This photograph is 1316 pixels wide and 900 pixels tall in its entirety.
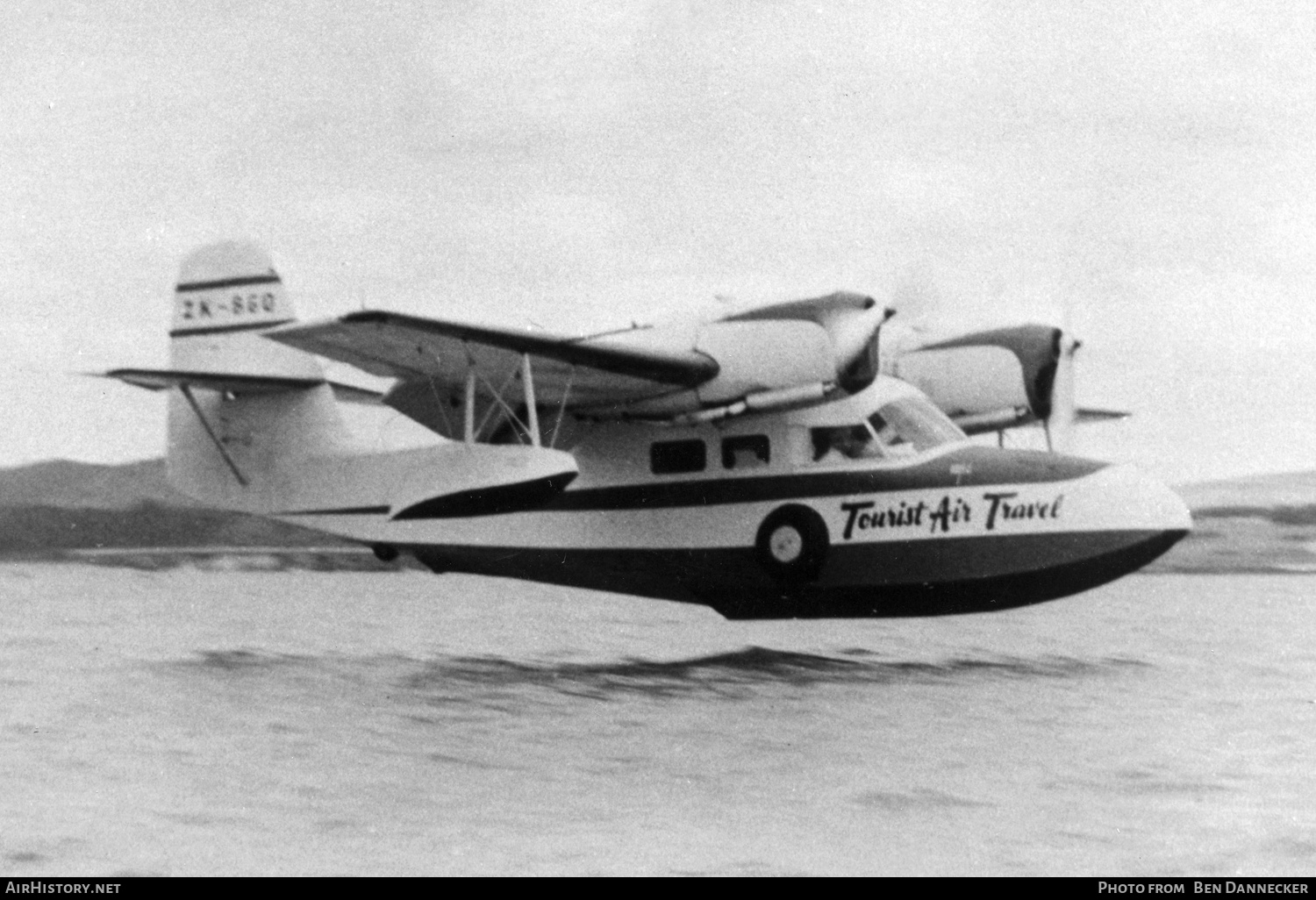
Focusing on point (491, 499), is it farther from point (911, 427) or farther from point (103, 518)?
point (103, 518)

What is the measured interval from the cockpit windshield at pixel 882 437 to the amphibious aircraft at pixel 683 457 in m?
0.02

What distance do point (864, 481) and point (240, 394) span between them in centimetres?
707

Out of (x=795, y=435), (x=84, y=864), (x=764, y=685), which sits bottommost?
(x=764, y=685)

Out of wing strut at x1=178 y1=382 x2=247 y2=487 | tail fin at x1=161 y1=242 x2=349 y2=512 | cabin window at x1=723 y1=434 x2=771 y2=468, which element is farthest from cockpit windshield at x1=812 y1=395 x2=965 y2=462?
wing strut at x1=178 y1=382 x2=247 y2=487

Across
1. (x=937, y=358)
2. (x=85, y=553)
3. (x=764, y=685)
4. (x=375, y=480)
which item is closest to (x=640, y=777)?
(x=764, y=685)

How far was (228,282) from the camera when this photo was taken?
16234 millimetres

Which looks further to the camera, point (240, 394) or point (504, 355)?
point (240, 394)

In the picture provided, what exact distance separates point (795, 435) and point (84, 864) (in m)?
8.93

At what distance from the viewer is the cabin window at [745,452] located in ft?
46.9

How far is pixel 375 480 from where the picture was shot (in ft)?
49.9

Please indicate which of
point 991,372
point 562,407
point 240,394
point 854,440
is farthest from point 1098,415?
point 240,394

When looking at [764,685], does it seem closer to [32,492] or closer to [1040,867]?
[1040,867]

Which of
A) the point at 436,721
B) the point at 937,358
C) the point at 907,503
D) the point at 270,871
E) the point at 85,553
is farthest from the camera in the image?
the point at 85,553

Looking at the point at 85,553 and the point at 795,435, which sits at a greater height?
the point at 795,435
